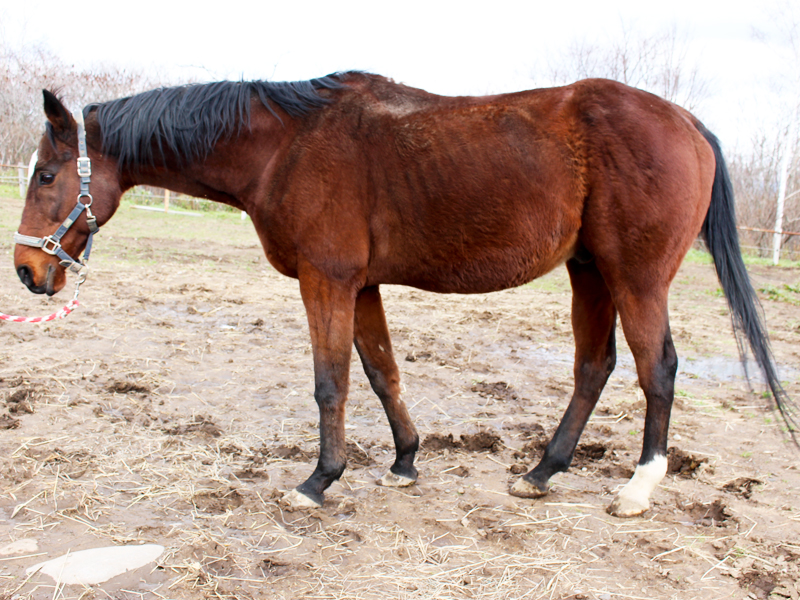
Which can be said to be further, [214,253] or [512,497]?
[214,253]

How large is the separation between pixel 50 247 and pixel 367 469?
6.73ft

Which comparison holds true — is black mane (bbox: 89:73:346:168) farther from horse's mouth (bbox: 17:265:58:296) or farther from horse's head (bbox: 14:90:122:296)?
horse's mouth (bbox: 17:265:58:296)

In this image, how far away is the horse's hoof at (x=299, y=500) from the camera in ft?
9.27

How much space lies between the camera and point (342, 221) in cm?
281

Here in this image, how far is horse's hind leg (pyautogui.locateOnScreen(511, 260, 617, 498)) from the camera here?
10.6 ft

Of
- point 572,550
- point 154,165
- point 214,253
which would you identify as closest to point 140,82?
point 214,253

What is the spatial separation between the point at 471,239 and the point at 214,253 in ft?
30.4

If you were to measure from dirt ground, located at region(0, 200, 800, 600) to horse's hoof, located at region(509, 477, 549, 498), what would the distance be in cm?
4

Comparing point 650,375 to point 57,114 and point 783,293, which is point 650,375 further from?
point 783,293

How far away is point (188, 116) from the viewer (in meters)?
3.00

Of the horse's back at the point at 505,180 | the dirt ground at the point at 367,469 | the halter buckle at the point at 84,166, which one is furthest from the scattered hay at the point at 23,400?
the horse's back at the point at 505,180

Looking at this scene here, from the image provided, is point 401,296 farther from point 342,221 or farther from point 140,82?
point 140,82

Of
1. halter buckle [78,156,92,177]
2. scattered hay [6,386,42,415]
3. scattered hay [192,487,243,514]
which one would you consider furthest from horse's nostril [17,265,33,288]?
scattered hay [192,487,243,514]

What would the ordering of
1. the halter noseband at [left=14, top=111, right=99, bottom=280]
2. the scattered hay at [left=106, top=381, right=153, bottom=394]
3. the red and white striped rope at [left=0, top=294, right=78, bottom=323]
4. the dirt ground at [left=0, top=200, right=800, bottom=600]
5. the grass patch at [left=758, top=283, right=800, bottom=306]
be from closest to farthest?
the dirt ground at [left=0, top=200, right=800, bottom=600] < the halter noseband at [left=14, top=111, right=99, bottom=280] < the red and white striped rope at [left=0, top=294, right=78, bottom=323] < the scattered hay at [left=106, top=381, right=153, bottom=394] < the grass patch at [left=758, top=283, right=800, bottom=306]
